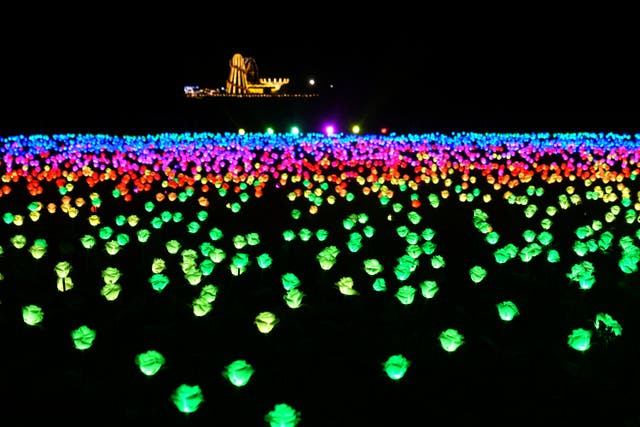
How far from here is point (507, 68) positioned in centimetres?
5578

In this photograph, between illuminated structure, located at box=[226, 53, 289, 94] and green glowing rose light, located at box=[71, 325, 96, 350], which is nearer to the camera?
green glowing rose light, located at box=[71, 325, 96, 350]

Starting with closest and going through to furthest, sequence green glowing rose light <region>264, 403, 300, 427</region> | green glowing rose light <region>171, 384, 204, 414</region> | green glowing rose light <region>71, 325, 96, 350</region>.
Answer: green glowing rose light <region>264, 403, 300, 427</region>
green glowing rose light <region>171, 384, 204, 414</region>
green glowing rose light <region>71, 325, 96, 350</region>

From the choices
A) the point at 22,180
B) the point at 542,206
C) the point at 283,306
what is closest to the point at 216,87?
the point at 22,180

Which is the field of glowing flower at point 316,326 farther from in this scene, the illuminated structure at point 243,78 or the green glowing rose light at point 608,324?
the illuminated structure at point 243,78

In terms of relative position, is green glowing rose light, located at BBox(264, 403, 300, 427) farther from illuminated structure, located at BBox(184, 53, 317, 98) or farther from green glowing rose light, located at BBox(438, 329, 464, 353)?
illuminated structure, located at BBox(184, 53, 317, 98)

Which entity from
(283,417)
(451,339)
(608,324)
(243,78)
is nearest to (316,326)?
(451,339)

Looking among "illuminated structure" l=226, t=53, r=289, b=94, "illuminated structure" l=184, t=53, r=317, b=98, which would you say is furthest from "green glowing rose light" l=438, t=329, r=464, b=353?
"illuminated structure" l=226, t=53, r=289, b=94

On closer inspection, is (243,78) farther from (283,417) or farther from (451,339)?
(283,417)

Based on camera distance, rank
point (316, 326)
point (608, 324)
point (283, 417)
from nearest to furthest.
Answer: point (283, 417) < point (608, 324) < point (316, 326)

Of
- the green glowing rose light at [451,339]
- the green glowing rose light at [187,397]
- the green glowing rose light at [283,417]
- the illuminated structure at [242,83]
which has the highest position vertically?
the illuminated structure at [242,83]

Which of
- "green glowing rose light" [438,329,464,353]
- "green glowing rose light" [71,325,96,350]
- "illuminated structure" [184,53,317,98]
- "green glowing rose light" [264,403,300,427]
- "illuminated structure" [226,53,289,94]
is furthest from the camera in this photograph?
"illuminated structure" [226,53,289,94]

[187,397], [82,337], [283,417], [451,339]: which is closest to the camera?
[283,417]

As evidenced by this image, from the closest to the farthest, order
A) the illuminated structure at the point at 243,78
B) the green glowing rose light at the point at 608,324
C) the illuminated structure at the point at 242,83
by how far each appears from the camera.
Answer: the green glowing rose light at the point at 608,324, the illuminated structure at the point at 242,83, the illuminated structure at the point at 243,78

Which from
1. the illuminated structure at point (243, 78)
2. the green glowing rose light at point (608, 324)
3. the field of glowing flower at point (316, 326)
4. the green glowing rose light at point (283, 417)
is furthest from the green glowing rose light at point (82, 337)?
the illuminated structure at point (243, 78)
